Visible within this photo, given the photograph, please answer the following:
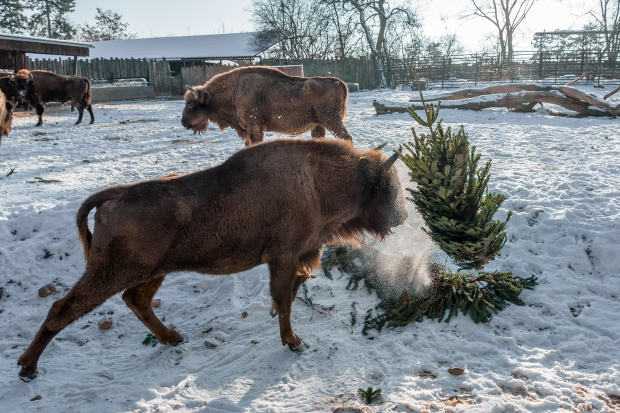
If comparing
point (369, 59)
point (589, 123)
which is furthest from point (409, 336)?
point (369, 59)

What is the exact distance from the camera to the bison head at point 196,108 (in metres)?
9.07

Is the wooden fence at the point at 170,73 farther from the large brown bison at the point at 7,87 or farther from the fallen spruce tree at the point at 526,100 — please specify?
the fallen spruce tree at the point at 526,100

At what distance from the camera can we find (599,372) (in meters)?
3.55

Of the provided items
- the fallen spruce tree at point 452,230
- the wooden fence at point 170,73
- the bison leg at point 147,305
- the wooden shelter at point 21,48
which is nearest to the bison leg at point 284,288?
the fallen spruce tree at point 452,230

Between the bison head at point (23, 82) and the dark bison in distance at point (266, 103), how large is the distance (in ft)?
29.9

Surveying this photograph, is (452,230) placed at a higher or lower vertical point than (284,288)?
higher

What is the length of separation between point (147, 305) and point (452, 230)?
2.76 m

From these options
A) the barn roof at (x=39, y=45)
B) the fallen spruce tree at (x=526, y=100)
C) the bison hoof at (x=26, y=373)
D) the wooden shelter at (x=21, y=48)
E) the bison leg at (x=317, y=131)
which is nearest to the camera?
the bison hoof at (x=26, y=373)

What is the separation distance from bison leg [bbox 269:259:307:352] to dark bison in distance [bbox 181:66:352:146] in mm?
5536

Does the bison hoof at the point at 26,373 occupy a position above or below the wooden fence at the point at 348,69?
below

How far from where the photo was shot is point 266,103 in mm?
8984

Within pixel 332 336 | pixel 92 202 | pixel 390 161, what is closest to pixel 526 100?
pixel 390 161

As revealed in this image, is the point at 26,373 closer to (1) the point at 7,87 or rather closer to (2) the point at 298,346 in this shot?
(2) the point at 298,346

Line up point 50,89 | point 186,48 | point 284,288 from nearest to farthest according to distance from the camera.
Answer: point 284,288 → point 50,89 → point 186,48
